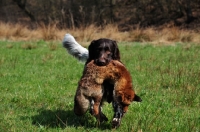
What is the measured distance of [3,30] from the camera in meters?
20.7

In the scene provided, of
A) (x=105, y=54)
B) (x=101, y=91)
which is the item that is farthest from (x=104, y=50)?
(x=101, y=91)

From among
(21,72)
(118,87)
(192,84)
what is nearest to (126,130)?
(118,87)

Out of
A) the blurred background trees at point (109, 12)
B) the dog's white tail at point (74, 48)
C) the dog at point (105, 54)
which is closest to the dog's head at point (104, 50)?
the dog at point (105, 54)

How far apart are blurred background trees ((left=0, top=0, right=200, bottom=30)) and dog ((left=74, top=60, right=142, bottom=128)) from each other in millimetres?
25142

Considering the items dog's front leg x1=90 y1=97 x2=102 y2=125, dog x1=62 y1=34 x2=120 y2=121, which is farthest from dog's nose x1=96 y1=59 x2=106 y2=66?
dog's front leg x1=90 y1=97 x2=102 y2=125

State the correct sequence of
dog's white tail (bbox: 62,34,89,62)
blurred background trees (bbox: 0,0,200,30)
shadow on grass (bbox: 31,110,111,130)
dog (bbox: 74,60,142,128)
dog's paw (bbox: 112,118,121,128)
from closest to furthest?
dog (bbox: 74,60,142,128)
dog's paw (bbox: 112,118,121,128)
shadow on grass (bbox: 31,110,111,130)
dog's white tail (bbox: 62,34,89,62)
blurred background trees (bbox: 0,0,200,30)

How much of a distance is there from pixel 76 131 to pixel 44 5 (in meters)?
30.7

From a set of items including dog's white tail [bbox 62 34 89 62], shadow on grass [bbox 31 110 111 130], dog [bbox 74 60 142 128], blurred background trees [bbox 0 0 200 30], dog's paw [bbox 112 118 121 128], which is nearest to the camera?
dog [bbox 74 60 142 128]

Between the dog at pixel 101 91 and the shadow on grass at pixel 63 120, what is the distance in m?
0.45

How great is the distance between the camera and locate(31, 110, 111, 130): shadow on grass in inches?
202

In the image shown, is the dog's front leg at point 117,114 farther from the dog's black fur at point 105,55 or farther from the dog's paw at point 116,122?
the dog's black fur at point 105,55

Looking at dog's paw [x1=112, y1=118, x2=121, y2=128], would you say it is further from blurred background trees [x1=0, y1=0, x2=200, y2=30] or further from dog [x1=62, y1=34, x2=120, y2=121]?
blurred background trees [x1=0, y1=0, x2=200, y2=30]

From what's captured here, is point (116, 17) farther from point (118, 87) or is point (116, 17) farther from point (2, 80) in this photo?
point (118, 87)

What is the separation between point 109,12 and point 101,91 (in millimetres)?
28385
